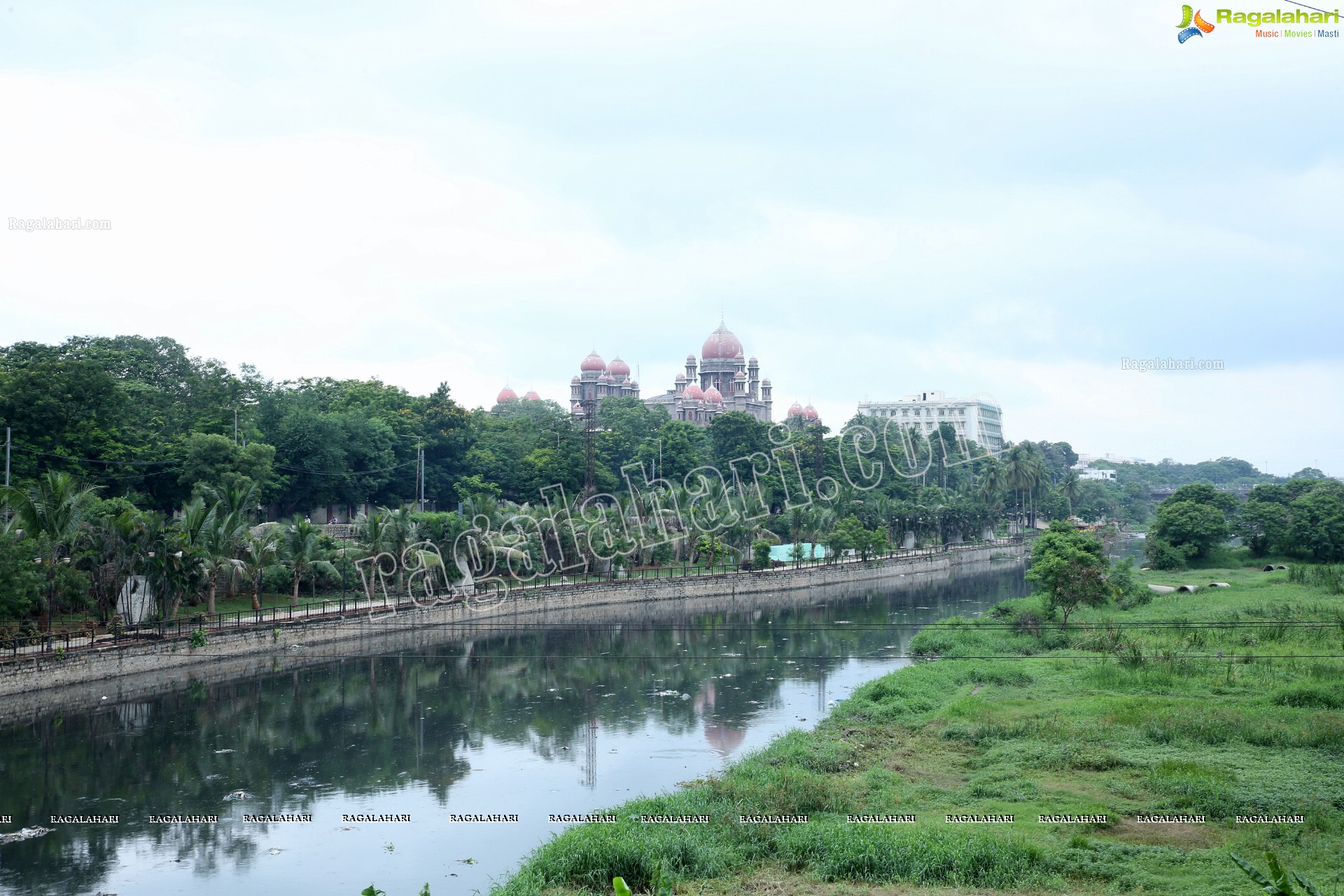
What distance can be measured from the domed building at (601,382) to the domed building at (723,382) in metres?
3.31

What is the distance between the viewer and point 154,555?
80.5ft

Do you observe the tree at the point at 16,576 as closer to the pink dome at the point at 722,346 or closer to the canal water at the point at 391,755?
the canal water at the point at 391,755

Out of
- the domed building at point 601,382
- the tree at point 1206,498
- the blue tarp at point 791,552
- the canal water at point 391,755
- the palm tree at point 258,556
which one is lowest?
the canal water at point 391,755

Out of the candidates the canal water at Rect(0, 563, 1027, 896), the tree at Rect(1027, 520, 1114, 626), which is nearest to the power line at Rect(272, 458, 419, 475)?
the canal water at Rect(0, 563, 1027, 896)

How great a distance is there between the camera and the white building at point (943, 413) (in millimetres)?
104250

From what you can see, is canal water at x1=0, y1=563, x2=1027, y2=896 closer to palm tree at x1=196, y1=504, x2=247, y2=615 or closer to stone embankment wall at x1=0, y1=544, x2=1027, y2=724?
stone embankment wall at x1=0, y1=544, x2=1027, y2=724

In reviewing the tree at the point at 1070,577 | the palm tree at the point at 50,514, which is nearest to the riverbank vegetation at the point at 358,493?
the palm tree at the point at 50,514

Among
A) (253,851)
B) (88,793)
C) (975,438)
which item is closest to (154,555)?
(88,793)

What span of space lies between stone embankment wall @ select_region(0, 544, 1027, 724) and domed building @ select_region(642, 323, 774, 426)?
4084cm

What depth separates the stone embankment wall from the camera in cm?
2089

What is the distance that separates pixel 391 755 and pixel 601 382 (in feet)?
243

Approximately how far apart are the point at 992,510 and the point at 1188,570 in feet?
88.5

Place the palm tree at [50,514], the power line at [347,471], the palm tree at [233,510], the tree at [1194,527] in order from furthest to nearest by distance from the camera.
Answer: the tree at [1194,527] < the power line at [347,471] < the palm tree at [233,510] < the palm tree at [50,514]

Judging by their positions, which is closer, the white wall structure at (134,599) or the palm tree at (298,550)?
the white wall structure at (134,599)
